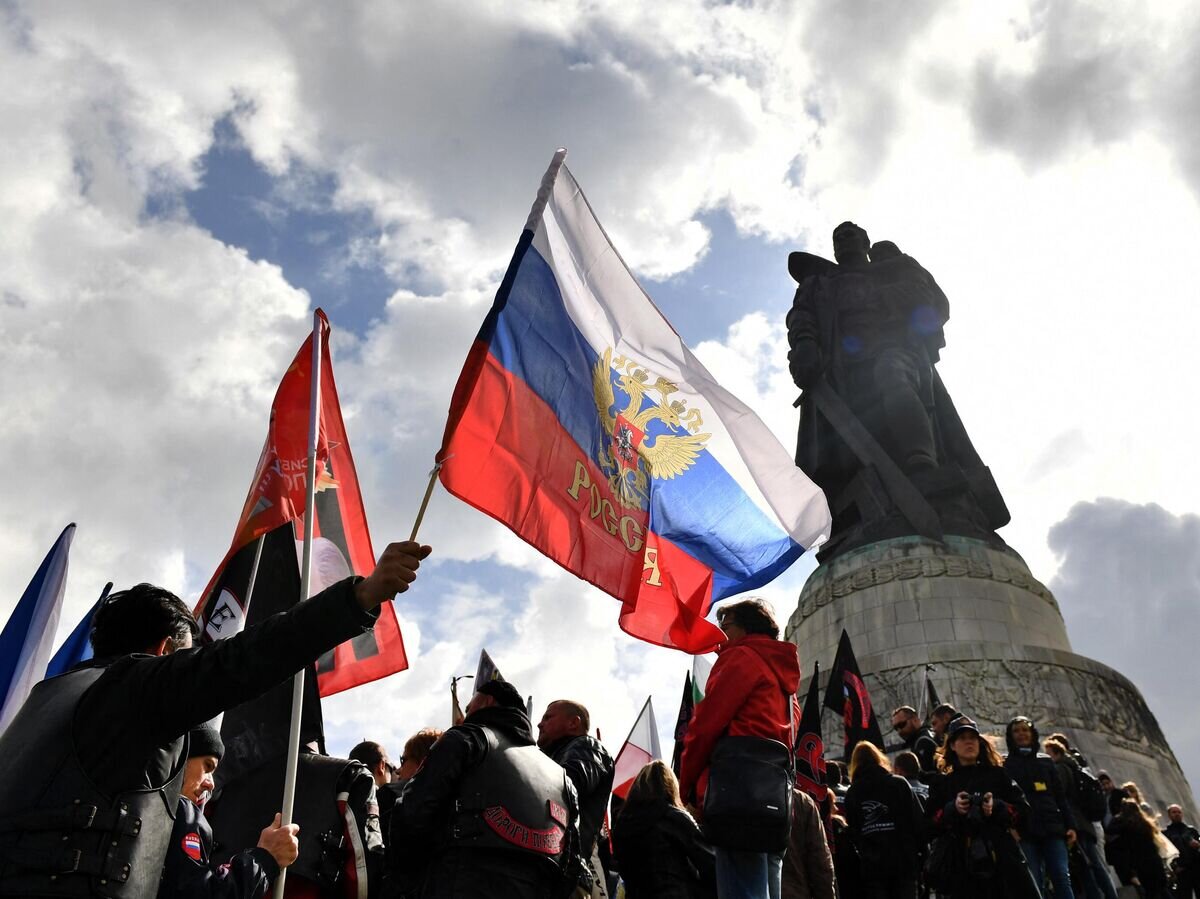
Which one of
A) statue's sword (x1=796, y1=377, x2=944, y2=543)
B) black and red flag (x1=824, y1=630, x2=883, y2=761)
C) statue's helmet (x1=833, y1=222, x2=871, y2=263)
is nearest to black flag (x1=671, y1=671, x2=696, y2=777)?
black and red flag (x1=824, y1=630, x2=883, y2=761)

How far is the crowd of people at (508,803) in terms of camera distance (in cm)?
264

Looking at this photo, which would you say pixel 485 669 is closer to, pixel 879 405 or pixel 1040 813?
pixel 1040 813

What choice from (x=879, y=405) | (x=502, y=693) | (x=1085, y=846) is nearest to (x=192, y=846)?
(x=502, y=693)

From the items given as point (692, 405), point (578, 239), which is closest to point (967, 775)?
point (692, 405)

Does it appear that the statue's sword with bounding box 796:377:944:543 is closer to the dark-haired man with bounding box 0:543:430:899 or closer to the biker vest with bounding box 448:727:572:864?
the biker vest with bounding box 448:727:572:864

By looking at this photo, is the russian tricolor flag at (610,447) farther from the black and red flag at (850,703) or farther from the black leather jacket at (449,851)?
the black and red flag at (850,703)

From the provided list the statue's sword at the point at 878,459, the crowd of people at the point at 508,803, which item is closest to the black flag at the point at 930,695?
the statue's sword at the point at 878,459

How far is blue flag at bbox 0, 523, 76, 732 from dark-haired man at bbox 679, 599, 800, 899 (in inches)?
234

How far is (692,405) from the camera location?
709cm

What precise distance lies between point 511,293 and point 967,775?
5050mm

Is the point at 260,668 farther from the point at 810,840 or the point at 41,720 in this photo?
the point at 810,840

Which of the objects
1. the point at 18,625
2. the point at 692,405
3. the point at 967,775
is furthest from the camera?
the point at 18,625

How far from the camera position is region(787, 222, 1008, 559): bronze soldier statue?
2080 centimetres

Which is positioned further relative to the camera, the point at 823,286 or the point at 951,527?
the point at 823,286
